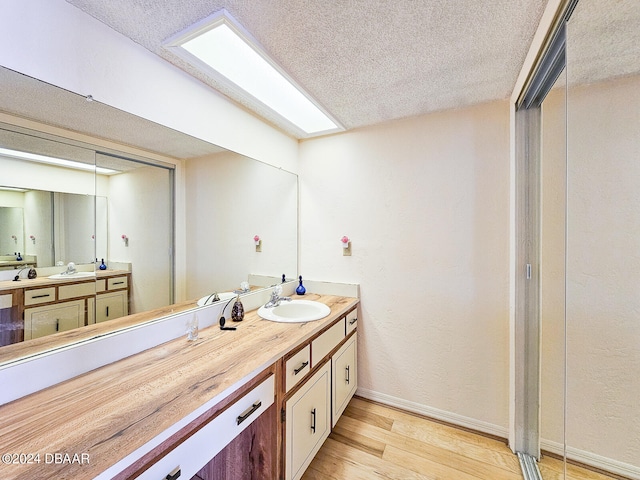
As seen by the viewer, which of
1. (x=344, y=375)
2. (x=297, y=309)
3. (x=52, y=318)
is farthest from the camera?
(x=297, y=309)

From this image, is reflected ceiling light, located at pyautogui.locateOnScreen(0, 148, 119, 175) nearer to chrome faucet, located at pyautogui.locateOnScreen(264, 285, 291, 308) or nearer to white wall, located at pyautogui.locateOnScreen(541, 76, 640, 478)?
chrome faucet, located at pyautogui.locateOnScreen(264, 285, 291, 308)

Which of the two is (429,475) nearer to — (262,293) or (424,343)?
(424,343)

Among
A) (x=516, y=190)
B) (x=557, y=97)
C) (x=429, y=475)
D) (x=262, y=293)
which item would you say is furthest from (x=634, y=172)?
(x=262, y=293)

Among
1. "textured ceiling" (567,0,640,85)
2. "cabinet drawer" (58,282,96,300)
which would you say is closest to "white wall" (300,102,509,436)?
"textured ceiling" (567,0,640,85)

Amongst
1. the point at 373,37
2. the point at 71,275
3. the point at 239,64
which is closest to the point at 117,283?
the point at 71,275

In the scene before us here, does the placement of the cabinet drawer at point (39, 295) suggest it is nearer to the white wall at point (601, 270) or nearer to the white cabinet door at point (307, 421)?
Result: the white cabinet door at point (307, 421)

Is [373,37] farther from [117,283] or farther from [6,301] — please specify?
[6,301]

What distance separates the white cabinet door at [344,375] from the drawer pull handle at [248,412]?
0.71m

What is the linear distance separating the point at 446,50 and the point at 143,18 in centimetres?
138

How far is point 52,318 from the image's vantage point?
981mm

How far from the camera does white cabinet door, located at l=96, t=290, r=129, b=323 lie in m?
1.11

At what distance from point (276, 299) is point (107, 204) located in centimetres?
118

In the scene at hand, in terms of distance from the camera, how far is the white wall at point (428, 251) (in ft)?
5.63

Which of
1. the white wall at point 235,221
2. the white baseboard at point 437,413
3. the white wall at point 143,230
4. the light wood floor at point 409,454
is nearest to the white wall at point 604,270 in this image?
the light wood floor at point 409,454
